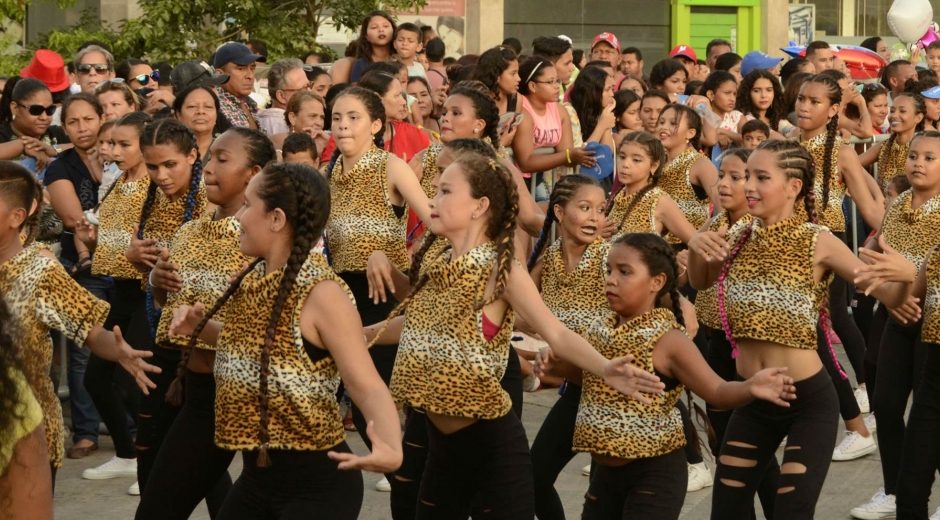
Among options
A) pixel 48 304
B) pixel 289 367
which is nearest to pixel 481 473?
pixel 289 367

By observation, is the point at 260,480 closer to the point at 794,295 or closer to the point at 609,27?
the point at 794,295

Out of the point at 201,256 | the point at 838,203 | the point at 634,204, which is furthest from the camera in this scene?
the point at 838,203

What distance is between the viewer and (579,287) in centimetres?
601

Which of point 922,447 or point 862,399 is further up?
point 922,447

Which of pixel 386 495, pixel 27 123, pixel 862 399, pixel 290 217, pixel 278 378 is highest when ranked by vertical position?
pixel 27 123

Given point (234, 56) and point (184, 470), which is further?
point (234, 56)

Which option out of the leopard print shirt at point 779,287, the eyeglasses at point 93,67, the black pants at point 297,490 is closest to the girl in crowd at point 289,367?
the black pants at point 297,490

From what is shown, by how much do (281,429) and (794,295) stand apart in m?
2.27

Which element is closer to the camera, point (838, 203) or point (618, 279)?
point (618, 279)

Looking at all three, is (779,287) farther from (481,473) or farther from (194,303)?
(194,303)

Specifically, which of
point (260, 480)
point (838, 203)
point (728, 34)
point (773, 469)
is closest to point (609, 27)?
point (728, 34)

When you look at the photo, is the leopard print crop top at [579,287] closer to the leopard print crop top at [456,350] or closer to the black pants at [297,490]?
the leopard print crop top at [456,350]

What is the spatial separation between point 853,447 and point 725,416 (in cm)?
182

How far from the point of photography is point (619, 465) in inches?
195
